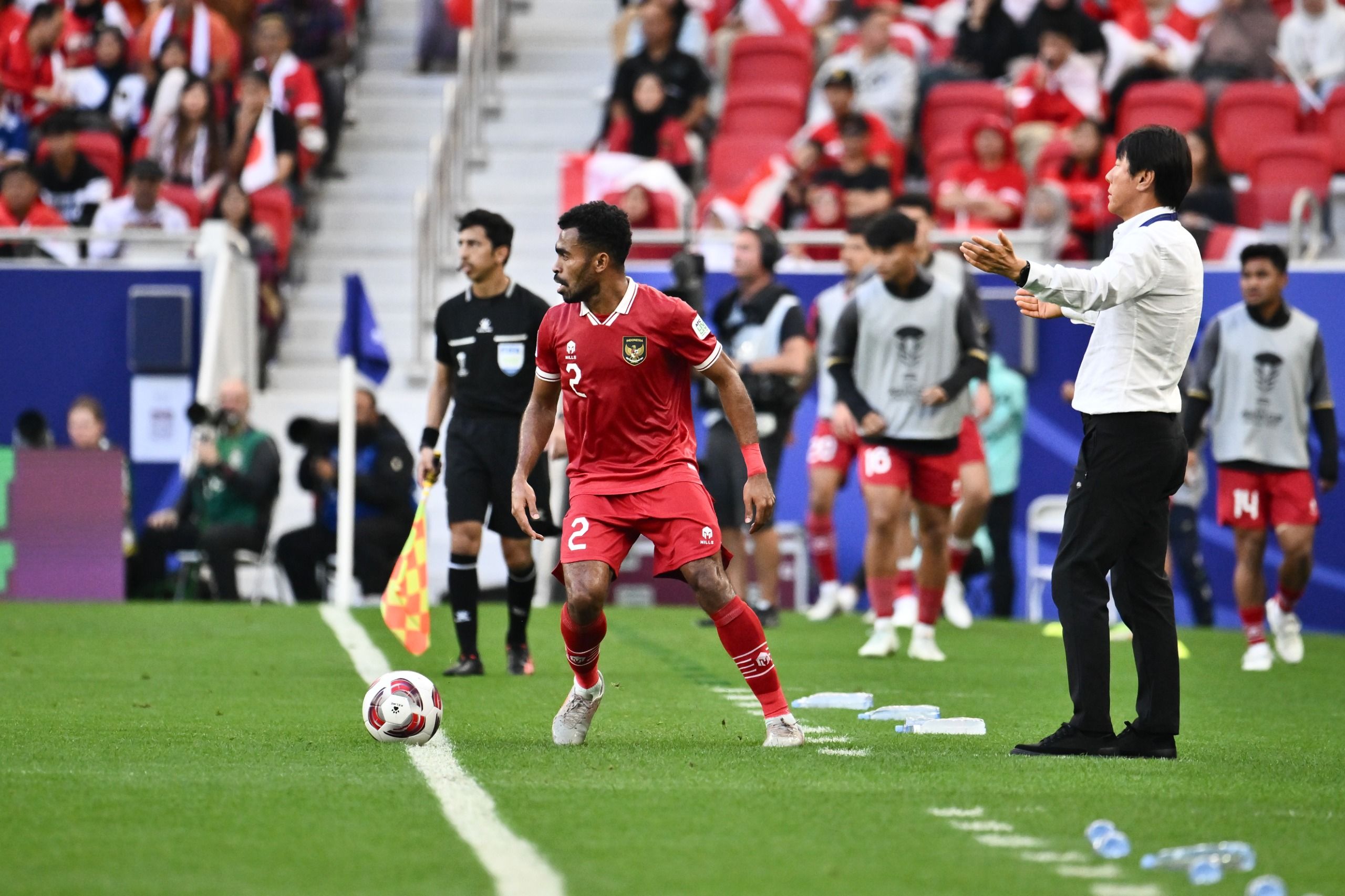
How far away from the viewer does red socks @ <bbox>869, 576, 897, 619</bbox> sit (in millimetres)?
10828

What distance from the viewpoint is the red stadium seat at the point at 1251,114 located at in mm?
17000

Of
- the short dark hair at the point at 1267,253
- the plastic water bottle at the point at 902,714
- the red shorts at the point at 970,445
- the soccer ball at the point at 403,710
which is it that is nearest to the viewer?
the soccer ball at the point at 403,710

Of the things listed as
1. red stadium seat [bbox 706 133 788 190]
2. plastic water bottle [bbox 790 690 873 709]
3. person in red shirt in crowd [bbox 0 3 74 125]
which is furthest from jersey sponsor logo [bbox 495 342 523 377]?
person in red shirt in crowd [bbox 0 3 74 125]

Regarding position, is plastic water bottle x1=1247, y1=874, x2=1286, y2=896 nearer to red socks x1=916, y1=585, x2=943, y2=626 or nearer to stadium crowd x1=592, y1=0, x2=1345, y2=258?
red socks x1=916, y1=585, x2=943, y2=626

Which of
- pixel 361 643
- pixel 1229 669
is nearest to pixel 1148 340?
pixel 1229 669

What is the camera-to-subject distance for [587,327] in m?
6.95

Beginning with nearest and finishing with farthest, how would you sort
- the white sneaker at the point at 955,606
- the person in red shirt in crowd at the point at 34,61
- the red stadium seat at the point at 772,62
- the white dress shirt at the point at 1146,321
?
1. the white dress shirt at the point at 1146,321
2. the white sneaker at the point at 955,606
3. the red stadium seat at the point at 772,62
4. the person in red shirt in crowd at the point at 34,61

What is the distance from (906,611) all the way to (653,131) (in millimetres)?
6432

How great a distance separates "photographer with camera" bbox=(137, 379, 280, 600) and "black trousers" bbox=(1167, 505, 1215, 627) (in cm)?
664

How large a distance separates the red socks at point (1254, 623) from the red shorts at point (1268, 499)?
18.3 inches

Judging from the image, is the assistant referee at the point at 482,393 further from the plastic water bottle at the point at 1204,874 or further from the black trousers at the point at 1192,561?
the black trousers at the point at 1192,561

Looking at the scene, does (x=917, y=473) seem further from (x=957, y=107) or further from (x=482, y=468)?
(x=957, y=107)

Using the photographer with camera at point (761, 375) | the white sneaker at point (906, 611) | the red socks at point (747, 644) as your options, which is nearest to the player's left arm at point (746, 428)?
the red socks at point (747, 644)

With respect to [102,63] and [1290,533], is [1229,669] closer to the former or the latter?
[1290,533]
